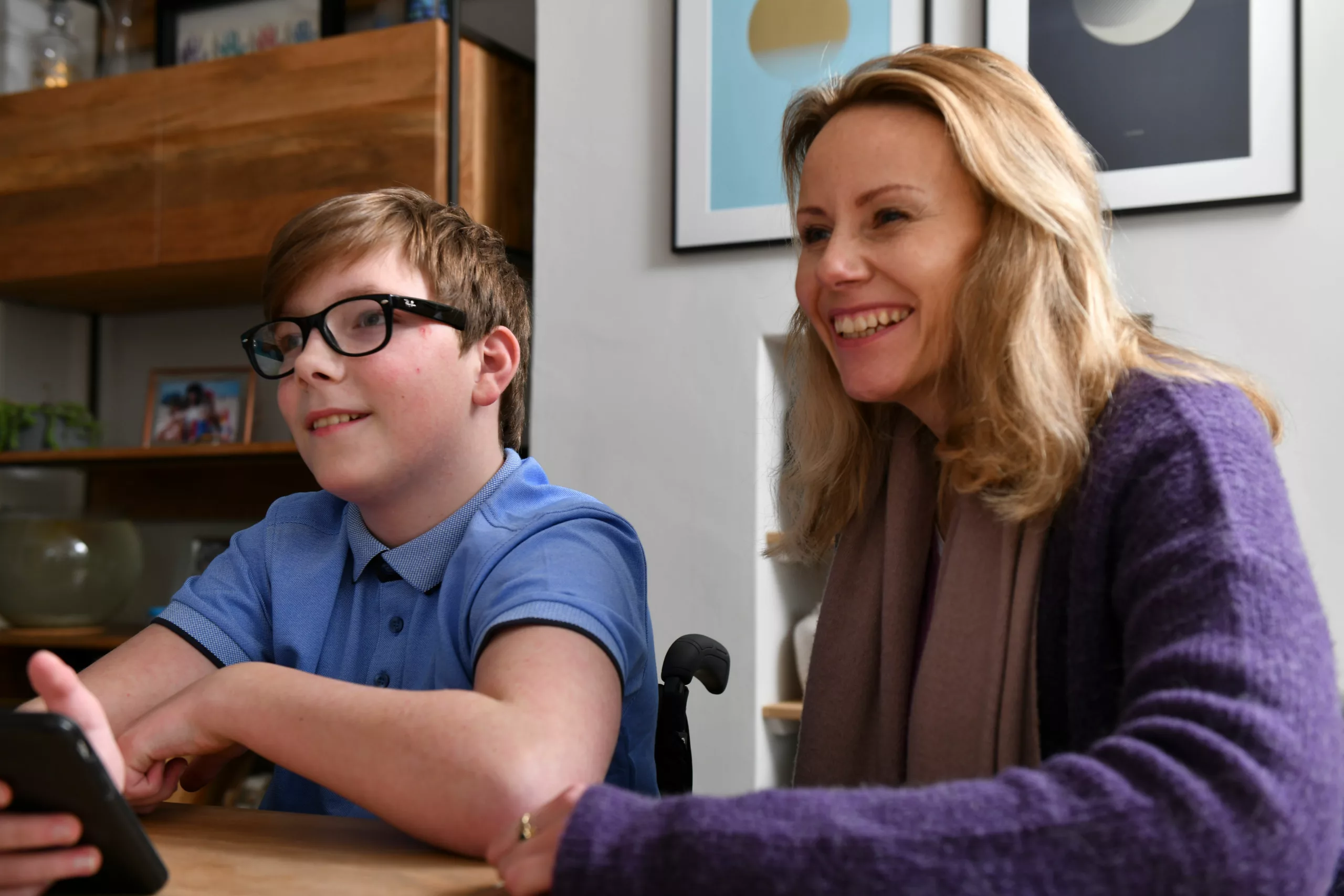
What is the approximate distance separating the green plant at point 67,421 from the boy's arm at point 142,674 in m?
2.47

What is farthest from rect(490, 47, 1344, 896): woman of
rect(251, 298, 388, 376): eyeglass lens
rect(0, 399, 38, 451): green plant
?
rect(0, 399, 38, 451): green plant

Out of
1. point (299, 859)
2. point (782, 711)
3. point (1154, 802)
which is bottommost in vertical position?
point (782, 711)

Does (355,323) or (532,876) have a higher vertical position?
(355,323)

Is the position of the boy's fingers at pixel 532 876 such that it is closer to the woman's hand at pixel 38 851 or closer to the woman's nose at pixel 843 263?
the woman's hand at pixel 38 851

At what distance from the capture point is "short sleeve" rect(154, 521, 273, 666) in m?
1.23

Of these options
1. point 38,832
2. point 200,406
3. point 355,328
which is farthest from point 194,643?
point 200,406

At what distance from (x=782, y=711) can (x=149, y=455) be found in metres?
1.74

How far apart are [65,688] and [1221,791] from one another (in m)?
0.74

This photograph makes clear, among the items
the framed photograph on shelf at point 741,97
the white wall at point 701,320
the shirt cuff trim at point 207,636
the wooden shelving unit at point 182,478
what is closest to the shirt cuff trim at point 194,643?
the shirt cuff trim at point 207,636

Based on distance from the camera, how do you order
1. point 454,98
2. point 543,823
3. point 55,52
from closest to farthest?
point 543,823 → point 454,98 → point 55,52

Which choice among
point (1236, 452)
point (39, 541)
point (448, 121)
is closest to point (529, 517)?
point (1236, 452)

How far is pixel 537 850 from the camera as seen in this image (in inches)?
28.6

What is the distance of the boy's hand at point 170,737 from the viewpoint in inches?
37.8

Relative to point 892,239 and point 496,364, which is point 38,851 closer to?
point 496,364
